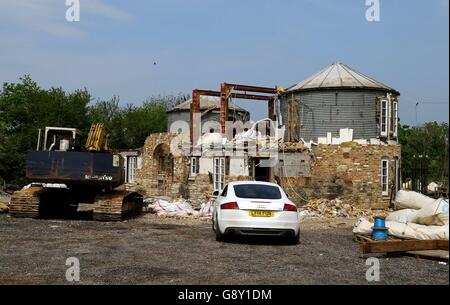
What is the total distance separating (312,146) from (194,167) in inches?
332

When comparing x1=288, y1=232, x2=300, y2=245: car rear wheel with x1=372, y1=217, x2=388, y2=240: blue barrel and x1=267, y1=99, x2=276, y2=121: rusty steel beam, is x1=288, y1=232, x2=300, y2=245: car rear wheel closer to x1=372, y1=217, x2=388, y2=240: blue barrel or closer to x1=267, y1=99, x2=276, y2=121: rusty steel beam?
x1=372, y1=217, x2=388, y2=240: blue barrel

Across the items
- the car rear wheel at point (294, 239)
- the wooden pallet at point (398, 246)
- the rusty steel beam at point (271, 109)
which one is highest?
the rusty steel beam at point (271, 109)

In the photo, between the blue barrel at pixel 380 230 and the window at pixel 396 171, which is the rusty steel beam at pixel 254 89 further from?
the blue barrel at pixel 380 230

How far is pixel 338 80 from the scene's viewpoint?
95.3 ft

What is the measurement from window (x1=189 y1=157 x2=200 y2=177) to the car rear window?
18.8 meters

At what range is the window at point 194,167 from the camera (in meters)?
31.7

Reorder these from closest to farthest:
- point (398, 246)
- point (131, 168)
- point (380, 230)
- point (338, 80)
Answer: point (398, 246)
point (380, 230)
point (338, 80)
point (131, 168)

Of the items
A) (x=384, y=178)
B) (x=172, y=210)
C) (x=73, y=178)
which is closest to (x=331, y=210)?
(x=384, y=178)

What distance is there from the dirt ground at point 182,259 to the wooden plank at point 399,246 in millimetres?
228

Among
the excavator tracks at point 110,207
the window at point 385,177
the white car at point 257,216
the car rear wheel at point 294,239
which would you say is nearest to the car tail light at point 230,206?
the white car at point 257,216

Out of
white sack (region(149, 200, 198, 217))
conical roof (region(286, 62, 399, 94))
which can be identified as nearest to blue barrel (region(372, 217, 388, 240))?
white sack (region(149, 200, 198, 217))

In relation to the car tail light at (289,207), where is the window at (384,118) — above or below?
above

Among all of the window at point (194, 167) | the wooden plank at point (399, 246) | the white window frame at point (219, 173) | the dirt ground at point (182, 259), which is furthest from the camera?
the window at point (194, 167)

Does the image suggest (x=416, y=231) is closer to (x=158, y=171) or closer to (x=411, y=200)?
(x=411, y=200)
